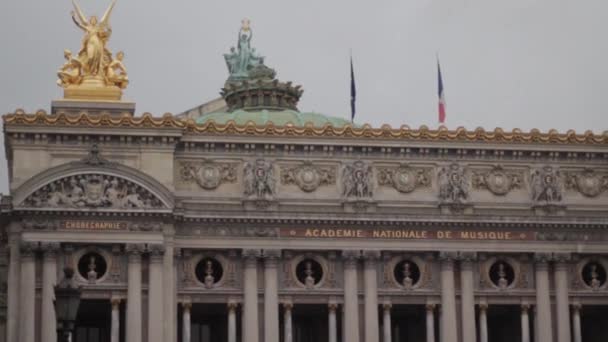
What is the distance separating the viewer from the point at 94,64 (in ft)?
217

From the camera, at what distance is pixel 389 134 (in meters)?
66.3

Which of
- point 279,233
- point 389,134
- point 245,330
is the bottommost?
point 245,330

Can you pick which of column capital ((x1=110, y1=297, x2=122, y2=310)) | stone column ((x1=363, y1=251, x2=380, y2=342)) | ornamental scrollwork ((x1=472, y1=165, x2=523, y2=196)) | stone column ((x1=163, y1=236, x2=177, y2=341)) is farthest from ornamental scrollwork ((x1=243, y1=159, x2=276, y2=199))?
ornamental scrollwork ((x1=472, y1=165, x2=523, y2=196))

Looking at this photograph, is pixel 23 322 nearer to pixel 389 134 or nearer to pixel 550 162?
pixel 389 134

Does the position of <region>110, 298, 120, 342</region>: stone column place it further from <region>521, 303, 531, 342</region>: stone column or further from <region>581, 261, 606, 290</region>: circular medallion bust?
<region>581, 261, 606, 290</region>: circular medallion bust

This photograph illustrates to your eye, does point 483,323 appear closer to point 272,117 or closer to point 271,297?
point 271,297

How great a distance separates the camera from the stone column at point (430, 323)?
65.5 meters

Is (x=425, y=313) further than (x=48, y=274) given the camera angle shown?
Yes

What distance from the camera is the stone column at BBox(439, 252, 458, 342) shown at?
65.4 metres

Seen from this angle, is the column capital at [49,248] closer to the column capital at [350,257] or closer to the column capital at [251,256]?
the column capital at [251,256]

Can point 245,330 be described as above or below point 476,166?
below

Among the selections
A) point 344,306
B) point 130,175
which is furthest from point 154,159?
point 344,306

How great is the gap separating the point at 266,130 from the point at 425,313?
36.3 feet

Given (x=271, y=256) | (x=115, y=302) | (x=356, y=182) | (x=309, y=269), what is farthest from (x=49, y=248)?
(x=356, y=182)
